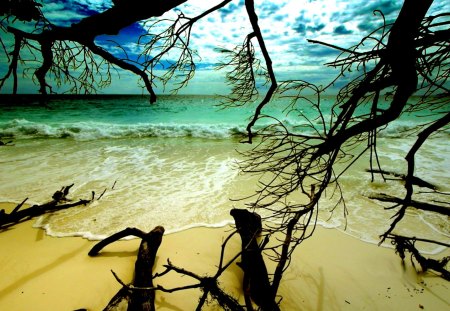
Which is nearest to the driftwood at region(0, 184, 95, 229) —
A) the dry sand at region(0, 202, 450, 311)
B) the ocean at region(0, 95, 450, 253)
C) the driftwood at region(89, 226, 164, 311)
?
the ocean at region(0, 95, 450, 253)

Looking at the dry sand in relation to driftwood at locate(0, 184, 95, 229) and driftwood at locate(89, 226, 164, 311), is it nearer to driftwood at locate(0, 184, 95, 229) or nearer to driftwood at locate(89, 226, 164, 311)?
driftwood at locate(0, 184, 95, 229)

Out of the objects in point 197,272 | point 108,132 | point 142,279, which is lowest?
point 197,272

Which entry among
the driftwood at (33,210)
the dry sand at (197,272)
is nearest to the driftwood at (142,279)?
the dry sand at (197,272)

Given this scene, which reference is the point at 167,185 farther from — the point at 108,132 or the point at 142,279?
the point at 108,132

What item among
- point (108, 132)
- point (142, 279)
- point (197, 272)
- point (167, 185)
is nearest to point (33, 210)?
point (167, 185)

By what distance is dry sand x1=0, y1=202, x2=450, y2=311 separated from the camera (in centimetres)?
299

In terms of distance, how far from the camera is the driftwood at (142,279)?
2.39 meters

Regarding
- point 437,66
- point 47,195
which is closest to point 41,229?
point 47,195

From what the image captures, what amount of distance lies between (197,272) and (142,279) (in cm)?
95

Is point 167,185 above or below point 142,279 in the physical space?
below

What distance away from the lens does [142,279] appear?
110 inches

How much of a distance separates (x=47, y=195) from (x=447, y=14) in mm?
7754

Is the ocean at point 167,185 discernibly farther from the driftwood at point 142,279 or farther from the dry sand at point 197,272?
the driftwood at point 142,279

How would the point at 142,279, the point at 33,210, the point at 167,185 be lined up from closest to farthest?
the point at 142,279, the point at 33,210, the point at 167,185
